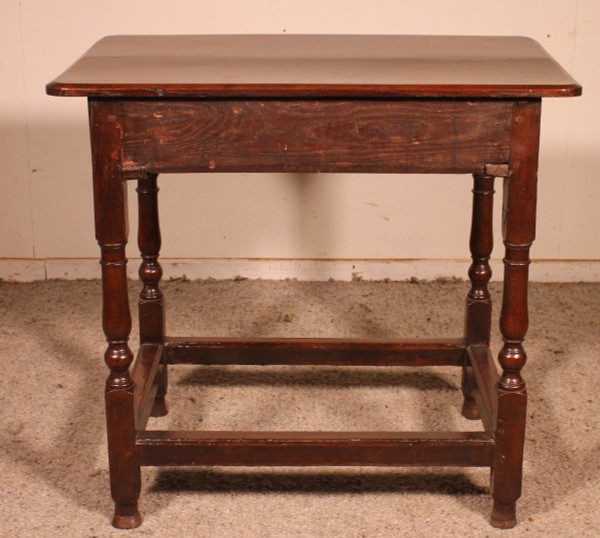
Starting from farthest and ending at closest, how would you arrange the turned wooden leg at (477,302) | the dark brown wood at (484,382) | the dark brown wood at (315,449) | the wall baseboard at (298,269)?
the wall baseboard at (298,269)
the turned wooden leg at (477,302)
the dark brown wood at (484,382)
the dark brown wood at (315,449)

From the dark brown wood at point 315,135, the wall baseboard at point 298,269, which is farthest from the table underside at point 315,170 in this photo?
the wall baseboard at point 298,269

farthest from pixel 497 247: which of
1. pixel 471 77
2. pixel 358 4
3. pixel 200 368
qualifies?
pixel 471 77

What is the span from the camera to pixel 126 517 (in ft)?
5.58

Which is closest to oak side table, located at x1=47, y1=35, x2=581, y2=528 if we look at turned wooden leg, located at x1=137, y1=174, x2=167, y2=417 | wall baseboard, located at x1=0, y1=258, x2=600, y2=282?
turned wooden leg, located at x1=137, y1=174, x2=167, y2=417

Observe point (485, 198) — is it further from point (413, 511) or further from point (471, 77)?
point (413, 511)

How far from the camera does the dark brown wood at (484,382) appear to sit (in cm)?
177

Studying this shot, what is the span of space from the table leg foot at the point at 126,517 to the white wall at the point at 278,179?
4.28 ft

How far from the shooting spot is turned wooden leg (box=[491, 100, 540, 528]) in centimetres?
150

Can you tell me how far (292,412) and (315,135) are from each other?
78 centimetres

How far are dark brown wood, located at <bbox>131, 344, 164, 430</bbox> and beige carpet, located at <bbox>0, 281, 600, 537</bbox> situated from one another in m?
0.14

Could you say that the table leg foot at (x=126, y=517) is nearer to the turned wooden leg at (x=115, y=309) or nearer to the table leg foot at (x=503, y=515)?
the turned wooden leg at (x=115, y=309)

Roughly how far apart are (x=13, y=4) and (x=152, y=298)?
1.14m

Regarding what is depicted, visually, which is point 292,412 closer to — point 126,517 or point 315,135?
point 126,517

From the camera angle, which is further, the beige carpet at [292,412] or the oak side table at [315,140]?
the beige carpet at [292,412]
